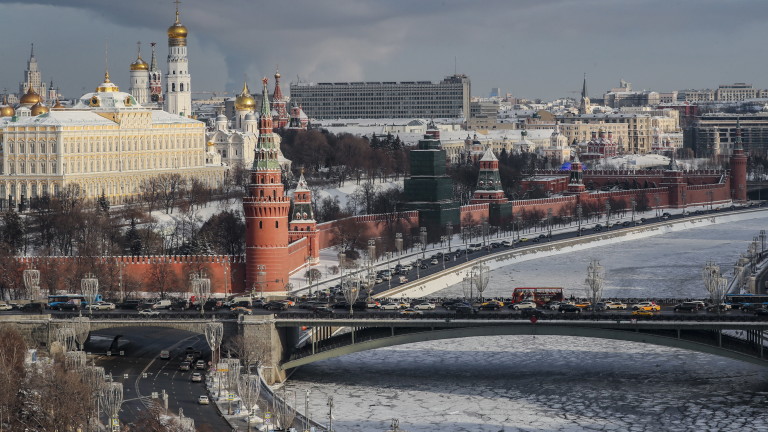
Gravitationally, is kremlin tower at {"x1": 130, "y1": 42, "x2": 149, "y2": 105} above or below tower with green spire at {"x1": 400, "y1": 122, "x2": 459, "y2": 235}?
above

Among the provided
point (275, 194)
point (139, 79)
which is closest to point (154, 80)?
point (139, 79)

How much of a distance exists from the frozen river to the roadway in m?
3.14

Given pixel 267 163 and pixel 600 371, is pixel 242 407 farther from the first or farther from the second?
pixel 267 163

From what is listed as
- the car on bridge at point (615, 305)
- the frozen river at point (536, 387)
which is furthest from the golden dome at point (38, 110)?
the car on bridge at point (615, 305)

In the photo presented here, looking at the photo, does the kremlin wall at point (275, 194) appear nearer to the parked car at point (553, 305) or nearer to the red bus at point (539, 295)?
the red bus at point (539, 295)

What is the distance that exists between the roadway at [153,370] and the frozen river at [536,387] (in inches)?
124

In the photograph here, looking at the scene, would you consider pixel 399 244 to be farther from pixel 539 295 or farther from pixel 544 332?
pixel 544 332

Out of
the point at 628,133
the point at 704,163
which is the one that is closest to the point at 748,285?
the point at 704,163

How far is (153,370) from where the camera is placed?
4744 centimetres

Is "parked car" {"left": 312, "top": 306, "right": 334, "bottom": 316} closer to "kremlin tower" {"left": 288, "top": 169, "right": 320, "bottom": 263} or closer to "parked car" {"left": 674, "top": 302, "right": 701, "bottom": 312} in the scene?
"parked car" {"left": 674, "top": 302, "right": 701, "bottom": 312}

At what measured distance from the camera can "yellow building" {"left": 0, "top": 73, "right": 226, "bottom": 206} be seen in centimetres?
8488

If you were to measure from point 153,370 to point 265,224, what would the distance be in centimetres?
1453

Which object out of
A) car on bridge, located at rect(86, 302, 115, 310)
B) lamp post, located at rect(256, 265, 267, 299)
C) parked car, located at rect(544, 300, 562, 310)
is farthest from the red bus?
car on bridge, located at rect(86, 302, 115, 310)

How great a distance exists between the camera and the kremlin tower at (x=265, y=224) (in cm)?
6122
